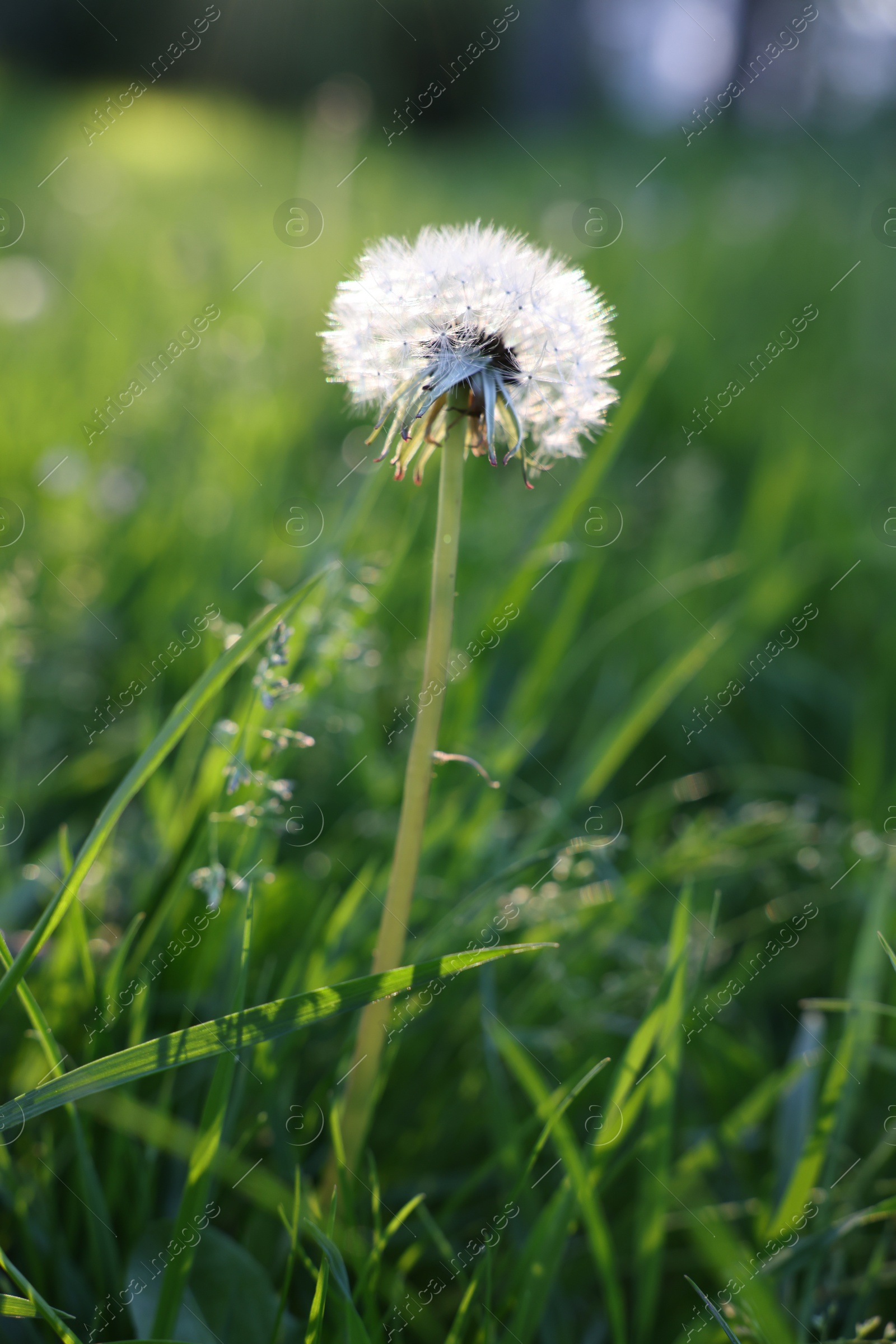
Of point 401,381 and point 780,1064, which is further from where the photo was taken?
point 780,1064

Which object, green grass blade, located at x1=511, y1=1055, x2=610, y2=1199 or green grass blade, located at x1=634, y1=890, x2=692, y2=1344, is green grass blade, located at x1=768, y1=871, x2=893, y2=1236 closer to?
green grass blade, located at x1=634, y1=890, x2=692, y2=1344

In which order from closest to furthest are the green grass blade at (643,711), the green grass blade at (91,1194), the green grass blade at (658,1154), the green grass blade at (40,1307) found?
the green grass blade at (40,1307) < the green grass blade at (91,1194) < the green grass blade at (658,1154) < the green grass blade at (643,711)

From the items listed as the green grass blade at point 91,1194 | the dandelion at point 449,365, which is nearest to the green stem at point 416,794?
the dandelion at point 449,365

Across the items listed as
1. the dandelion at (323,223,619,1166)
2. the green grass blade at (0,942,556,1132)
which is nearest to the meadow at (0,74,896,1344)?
the green grass blade at (0,942,556,1132)

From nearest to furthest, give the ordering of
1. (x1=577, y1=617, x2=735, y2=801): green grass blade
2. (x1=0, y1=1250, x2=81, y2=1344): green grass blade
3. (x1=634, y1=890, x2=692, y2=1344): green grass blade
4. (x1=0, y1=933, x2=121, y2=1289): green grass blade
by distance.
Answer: (x1=0, y1=1250, x2=81, y2=1344): green grass blade < (x1=0, y1=933, x2=121, y2=1289): green grass blade < (x1=634, y1=890, x2=692, y2=1344): green grass blade < (x1=577, y1=617, x2=735, y2=801): green grass blade

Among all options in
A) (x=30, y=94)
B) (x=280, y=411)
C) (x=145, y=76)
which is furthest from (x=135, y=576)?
(x=145, y=76)

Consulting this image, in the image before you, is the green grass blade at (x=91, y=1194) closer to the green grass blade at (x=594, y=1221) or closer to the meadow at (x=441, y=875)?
the meadow at (x=441, y=875)

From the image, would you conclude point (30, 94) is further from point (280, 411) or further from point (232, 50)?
point (280, 411)
